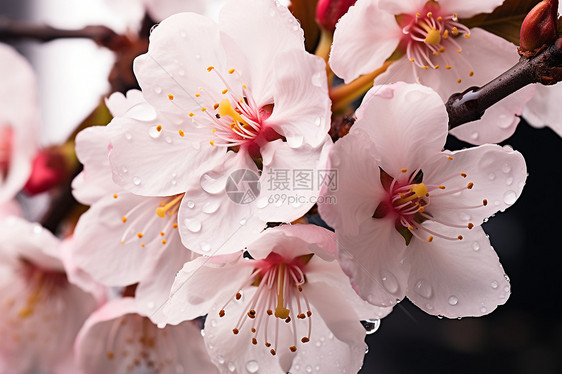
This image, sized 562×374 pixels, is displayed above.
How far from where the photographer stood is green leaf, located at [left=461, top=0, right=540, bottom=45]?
1.54 ft

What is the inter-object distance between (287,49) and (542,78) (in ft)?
0.56

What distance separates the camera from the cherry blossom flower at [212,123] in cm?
41

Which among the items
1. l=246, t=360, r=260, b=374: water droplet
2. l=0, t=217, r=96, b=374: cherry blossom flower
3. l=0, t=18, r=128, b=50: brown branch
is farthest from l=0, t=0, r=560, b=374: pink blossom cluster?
l=0, t=18, r=128, b=50: brown branch

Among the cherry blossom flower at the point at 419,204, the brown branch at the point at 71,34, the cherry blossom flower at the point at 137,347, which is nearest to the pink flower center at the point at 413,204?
the cherry blossom flower at the point at 419,204

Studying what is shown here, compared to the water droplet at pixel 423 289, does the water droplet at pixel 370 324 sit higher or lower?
lower

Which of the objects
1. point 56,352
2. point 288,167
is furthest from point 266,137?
point 56,352

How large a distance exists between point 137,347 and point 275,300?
0.24m

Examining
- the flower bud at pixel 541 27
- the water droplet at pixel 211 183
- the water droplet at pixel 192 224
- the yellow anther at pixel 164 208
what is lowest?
the yellow anther at pixel 164 208

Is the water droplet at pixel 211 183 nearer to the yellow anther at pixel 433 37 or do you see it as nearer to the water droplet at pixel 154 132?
the water droplet at pixel 154 132

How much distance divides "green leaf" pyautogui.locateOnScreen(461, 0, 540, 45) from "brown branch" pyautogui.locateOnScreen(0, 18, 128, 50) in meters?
0.52

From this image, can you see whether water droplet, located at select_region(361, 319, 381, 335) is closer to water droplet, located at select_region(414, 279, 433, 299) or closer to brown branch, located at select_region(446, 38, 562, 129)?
water droplet, located at select_region(414, 279, 433, 299)

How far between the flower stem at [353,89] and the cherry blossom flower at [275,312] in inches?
6.6

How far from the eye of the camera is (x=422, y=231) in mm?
430

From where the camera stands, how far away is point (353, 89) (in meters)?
0.54
